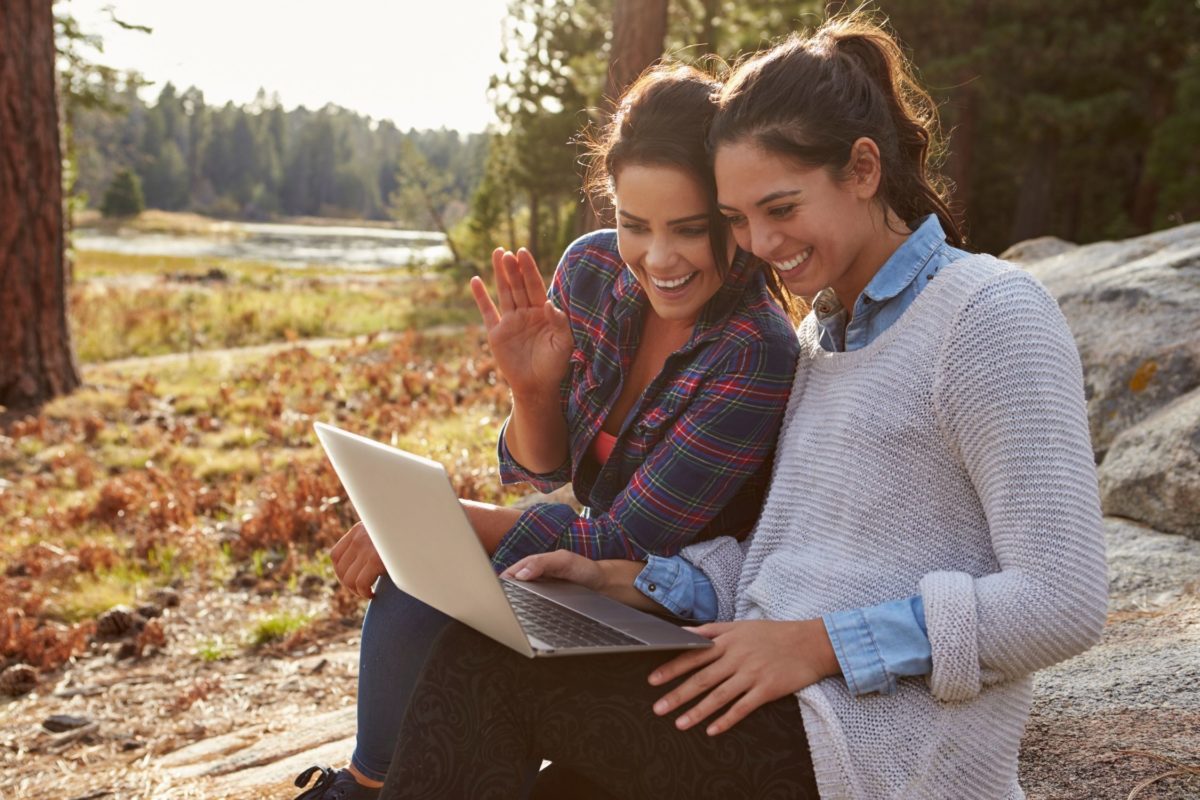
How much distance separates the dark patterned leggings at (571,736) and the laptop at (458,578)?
71 millimetres

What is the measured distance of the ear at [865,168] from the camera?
2.01 m

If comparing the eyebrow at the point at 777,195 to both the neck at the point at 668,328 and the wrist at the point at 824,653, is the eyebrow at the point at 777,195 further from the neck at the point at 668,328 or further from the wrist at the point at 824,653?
the wrist at the point at 824,653

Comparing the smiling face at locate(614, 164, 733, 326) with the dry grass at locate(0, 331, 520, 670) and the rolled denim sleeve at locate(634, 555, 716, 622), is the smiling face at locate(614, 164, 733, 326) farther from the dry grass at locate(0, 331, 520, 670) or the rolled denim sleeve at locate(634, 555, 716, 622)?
the dry grass at locate(0, 331, 520, 670)

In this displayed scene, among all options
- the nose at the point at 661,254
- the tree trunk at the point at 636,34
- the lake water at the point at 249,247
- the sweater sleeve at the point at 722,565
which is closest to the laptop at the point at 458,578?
the sweater sleeve at the point at 722,565

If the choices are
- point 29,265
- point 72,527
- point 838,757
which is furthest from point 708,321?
point 29,265

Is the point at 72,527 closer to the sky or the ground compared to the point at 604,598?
closer to the ground

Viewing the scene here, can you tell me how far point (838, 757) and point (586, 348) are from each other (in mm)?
1220

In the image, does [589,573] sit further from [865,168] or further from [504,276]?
[865,168]

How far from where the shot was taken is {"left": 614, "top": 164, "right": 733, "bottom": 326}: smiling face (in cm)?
229

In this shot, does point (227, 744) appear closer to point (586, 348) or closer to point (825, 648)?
point (586, 348)

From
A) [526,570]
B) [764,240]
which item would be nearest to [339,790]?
[526,570]

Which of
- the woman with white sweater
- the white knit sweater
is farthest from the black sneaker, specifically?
the white knit sweater

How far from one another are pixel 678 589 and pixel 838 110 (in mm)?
937

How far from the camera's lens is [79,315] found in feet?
45.6
